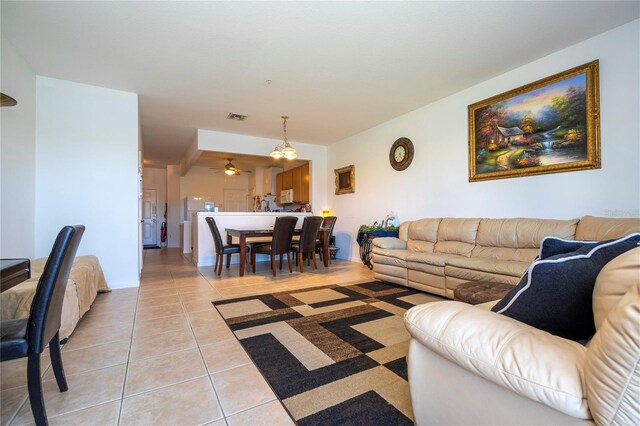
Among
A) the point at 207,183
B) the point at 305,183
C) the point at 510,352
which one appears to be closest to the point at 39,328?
the point at 510,352

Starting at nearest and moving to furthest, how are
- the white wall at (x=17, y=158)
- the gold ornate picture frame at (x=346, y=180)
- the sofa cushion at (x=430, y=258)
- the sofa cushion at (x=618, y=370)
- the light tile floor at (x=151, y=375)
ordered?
the sofa cushion at (x=618, y=370) → the light tile floor at (x=151, y=375) → the white wall at (x=17, y=158) → the sofa cushion at (x=430, y=258) → the gold ornate picture frame at (x=346, y=180)

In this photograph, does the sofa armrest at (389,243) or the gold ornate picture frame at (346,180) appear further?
the gold ornate picture frame at (346,180)

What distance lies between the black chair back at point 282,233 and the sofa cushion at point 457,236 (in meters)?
2.06

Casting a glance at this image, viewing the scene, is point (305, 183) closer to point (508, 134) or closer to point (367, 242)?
point (367, 242)

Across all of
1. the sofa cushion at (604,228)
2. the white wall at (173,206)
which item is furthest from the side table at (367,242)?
the white wall at (173,206)

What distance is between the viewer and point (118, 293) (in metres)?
3.57

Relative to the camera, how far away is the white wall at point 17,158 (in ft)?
8.82

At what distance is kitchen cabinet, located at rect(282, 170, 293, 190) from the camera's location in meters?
7.75

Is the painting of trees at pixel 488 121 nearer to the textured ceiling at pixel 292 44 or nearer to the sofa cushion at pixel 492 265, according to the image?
the textured ceiling at pixel 292 44

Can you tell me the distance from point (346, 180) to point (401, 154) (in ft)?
5.24

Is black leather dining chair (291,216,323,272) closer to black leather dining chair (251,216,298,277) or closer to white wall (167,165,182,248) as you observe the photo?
black leather dining chair (251,216,298,277)

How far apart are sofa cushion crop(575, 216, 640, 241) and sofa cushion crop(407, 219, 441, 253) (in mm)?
1569

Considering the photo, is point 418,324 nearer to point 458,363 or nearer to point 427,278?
point 458,363

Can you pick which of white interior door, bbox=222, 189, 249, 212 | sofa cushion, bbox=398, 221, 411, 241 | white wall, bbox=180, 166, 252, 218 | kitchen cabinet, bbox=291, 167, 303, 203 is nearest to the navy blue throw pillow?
sofa cushion, bbox=398, 221, 411, 241
